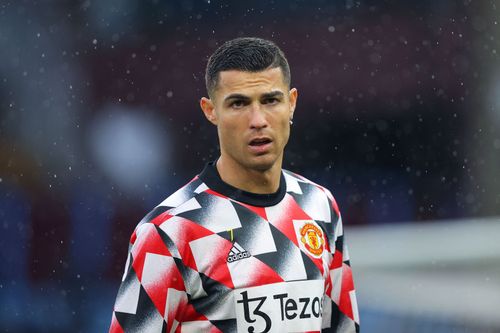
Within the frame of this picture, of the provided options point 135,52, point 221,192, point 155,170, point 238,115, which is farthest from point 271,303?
point 135,52

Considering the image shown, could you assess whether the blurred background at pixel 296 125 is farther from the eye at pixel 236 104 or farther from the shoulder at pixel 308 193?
the eye at pixel 236 104

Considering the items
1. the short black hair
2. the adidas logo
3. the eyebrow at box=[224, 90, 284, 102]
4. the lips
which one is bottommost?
the adidas logo

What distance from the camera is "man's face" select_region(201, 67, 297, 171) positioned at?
254 centimetres

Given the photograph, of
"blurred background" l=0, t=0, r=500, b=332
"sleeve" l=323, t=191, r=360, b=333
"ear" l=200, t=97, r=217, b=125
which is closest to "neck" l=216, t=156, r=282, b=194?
"ear" l=200, t=97, r=217, b=125

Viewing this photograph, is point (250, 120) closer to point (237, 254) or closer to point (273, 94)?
point (273, 94)

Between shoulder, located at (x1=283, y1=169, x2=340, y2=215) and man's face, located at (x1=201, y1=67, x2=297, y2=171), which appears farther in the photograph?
shoulder, located at (x1=283, y1=169, x2=340, y2=215)

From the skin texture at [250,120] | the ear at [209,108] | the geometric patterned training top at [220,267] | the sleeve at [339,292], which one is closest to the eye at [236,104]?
the skin texture at [250,120]

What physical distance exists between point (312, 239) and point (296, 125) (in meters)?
6.21

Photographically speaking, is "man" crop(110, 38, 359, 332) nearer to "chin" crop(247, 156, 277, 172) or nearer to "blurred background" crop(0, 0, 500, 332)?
"chin" crop(247, 156, 277, 172)

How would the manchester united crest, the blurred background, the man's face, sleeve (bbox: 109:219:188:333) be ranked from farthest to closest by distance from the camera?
the blurred background → the manchester united crest → the man's face → sleeve (bbox: 109:219:188:333)

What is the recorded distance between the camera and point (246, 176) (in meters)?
2.63

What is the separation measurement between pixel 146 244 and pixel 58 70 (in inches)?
273

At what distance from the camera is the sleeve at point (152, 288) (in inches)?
95.7

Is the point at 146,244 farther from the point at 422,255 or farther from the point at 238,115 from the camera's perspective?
the point at 422,255
